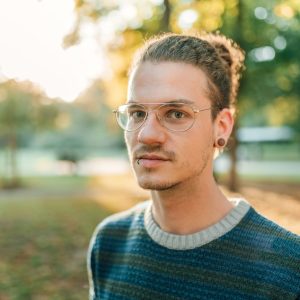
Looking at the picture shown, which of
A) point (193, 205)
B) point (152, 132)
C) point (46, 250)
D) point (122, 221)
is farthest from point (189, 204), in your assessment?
point (46, 250)

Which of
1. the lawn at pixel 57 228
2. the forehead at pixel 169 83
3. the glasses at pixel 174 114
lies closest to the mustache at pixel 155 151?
the glasses at pixel 174 114

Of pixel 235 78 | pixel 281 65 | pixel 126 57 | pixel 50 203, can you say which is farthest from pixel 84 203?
pixel 235 78

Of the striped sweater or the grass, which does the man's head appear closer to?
the striped sweater

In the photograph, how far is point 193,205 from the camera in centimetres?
220

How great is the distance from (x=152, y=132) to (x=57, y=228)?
8.89 metres

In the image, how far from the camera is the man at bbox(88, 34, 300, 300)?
76.9 inches

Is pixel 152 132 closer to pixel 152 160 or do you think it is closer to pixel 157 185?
pixel 152 160

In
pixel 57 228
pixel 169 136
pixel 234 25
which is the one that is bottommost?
pixel 57 228

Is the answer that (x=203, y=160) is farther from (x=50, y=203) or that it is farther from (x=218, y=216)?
(x=50, y=203)

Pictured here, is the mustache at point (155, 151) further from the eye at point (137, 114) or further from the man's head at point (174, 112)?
the eye at point (137, 114)

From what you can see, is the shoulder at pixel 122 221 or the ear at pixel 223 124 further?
the shoulder at pixel 122 221

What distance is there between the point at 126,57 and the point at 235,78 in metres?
16.3

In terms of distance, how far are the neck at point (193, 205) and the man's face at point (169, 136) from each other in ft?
0.21

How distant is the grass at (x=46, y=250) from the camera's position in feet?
20.5
